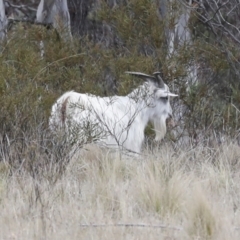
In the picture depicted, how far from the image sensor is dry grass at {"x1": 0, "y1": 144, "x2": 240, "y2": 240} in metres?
6.69

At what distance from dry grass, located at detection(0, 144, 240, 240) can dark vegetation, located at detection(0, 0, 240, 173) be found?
1634 mm

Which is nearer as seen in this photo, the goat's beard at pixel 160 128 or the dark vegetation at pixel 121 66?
the dark vegetation at pixel 121 66

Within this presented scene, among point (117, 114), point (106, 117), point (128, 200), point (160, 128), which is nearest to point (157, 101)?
point (160, 128)

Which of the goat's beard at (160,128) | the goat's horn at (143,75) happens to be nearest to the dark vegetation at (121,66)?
the goat's beard at (160,128)

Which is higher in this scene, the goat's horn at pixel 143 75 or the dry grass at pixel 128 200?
the goat's horn at pixel 143 75

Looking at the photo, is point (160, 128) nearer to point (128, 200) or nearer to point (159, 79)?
point (159, 79)

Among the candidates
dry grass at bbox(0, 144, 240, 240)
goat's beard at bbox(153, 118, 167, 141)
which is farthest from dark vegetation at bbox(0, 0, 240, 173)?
dry grass at bbox(0, 144, 240, 240)

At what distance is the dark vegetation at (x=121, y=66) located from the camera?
11.0 meters

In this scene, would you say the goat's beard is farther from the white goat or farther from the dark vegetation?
the dark vegetation

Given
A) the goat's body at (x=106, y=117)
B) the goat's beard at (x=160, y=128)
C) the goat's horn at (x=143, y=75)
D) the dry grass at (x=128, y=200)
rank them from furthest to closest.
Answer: the goat's beard at (x=160, y=128)
the goat's horn at (x=143, y=75)
the goat's body at (x=106, y=117)
the dry grass at (x=128, y=200)

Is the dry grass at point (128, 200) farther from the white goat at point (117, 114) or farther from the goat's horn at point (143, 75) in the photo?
the goat's horn at point (143, 75)

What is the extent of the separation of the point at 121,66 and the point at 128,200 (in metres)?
5.45

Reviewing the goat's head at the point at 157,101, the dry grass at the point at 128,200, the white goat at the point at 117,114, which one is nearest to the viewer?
the dry grass at the point at 128,200

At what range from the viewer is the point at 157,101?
12.1m
